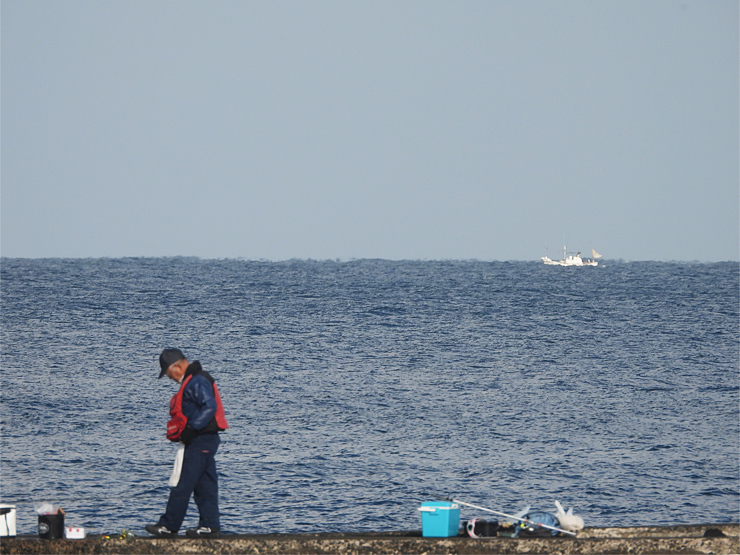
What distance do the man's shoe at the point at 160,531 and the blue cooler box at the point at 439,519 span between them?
227cm

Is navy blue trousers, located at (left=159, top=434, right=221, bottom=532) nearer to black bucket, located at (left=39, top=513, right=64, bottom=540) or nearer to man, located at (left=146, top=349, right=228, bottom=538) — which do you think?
man, located at (left=146, top=349, right=228, bottom=538)

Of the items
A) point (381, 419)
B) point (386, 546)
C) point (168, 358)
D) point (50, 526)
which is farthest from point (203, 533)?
point (381, 419)

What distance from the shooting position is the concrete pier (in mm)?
8172

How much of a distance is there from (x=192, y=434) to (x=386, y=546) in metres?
2.03

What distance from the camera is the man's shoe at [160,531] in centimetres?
857

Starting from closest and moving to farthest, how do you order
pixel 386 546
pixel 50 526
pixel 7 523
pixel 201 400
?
pixel 386 546
pixel 50 526
pixel 201 400
pixel 7 523

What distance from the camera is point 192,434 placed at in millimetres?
8750

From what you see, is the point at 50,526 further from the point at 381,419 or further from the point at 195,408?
the point at 381,419

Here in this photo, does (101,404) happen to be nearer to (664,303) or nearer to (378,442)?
(378,442)

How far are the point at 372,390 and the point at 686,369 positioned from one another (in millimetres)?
16161

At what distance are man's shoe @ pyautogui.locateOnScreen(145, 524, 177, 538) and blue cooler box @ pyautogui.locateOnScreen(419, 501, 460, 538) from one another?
2.27 m

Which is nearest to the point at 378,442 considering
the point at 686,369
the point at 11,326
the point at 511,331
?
the point at 686,369

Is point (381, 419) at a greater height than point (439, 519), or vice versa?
point (439, 519)

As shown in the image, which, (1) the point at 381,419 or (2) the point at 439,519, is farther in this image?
(1) the point at 381,419
